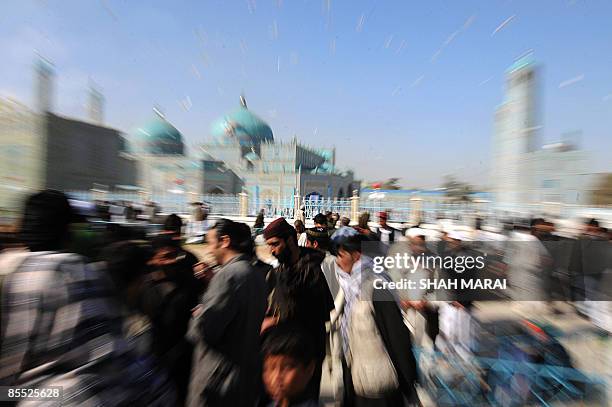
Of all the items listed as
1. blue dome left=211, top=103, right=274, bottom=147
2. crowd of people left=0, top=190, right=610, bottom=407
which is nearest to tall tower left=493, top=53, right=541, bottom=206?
crowd of people left=0, top=190, right=610, bottom=407

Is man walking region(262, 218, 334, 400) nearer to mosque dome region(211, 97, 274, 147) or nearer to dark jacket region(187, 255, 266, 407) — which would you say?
dark jacket region(187, 255, 266, 407)

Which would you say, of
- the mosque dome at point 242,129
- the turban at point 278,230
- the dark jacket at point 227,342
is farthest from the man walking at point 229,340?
the mosque dome at point 242,129

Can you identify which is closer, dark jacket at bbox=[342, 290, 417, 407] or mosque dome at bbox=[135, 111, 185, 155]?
dark jacket at bbox=[342, 290, 417, 407]

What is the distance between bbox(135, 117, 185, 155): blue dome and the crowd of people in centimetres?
3296

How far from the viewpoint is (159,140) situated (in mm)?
33062

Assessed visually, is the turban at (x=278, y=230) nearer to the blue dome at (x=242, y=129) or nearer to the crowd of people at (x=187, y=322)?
the crowd of people at (x=187, y=322)

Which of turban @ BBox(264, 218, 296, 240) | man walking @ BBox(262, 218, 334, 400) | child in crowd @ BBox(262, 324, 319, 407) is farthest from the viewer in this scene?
turban @ BBox(264, 218, 296, 240)

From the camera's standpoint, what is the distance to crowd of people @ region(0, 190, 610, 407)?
998 mm

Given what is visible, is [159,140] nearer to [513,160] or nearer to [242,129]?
[242,129]

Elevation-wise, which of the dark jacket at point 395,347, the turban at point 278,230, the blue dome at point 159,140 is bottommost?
the dark jacket at point 395,347

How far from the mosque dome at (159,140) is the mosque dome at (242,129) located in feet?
12.6

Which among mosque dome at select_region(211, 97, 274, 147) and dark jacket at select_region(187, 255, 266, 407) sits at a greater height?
mosque dome at select_region(211, 97, 274, 147)

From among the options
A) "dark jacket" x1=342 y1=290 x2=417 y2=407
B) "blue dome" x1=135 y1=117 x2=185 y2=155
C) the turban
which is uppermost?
"blue dome" x1=135 y1=117 x2=185 y2=155

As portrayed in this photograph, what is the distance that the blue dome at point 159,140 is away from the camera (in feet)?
107
